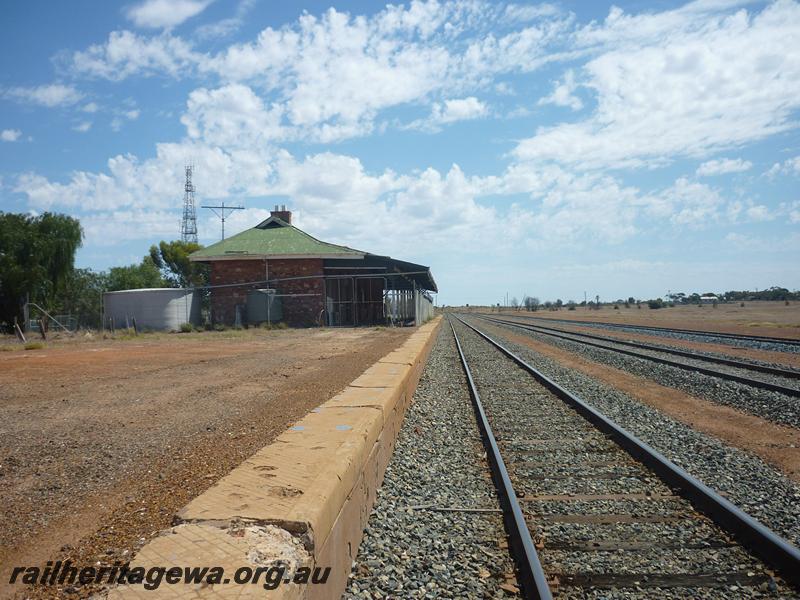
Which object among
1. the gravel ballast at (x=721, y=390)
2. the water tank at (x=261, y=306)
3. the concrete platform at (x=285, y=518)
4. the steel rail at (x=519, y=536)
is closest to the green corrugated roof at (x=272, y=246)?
the water tank at (x=261, y=306)

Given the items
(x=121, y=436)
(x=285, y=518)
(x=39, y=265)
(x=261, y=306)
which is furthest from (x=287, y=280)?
(x=285, y=518)

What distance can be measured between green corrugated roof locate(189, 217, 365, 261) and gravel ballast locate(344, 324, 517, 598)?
2788 cm

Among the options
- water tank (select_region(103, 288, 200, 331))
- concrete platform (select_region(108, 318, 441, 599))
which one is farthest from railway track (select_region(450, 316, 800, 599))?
water tank (select_region(103, 288, 200, 331))

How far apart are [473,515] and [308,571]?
2.57 m

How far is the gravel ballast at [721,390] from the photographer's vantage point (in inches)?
377

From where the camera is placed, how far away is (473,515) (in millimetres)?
5000

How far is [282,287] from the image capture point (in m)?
35.6

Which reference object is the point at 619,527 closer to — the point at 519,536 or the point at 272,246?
the point at 519,536

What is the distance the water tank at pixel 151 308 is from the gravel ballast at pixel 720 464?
1040 inches

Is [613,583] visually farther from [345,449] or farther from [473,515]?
[345,449]

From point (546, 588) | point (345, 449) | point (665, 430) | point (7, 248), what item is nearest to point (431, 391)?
point (665, 430)

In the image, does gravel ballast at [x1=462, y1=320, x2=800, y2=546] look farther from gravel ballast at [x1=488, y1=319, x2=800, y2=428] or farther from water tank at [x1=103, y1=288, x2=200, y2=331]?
water tank at [x1=103, y1=288, x2=200, y2=331]

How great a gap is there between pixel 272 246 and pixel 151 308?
331 inches

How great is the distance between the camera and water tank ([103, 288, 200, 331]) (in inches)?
1265
